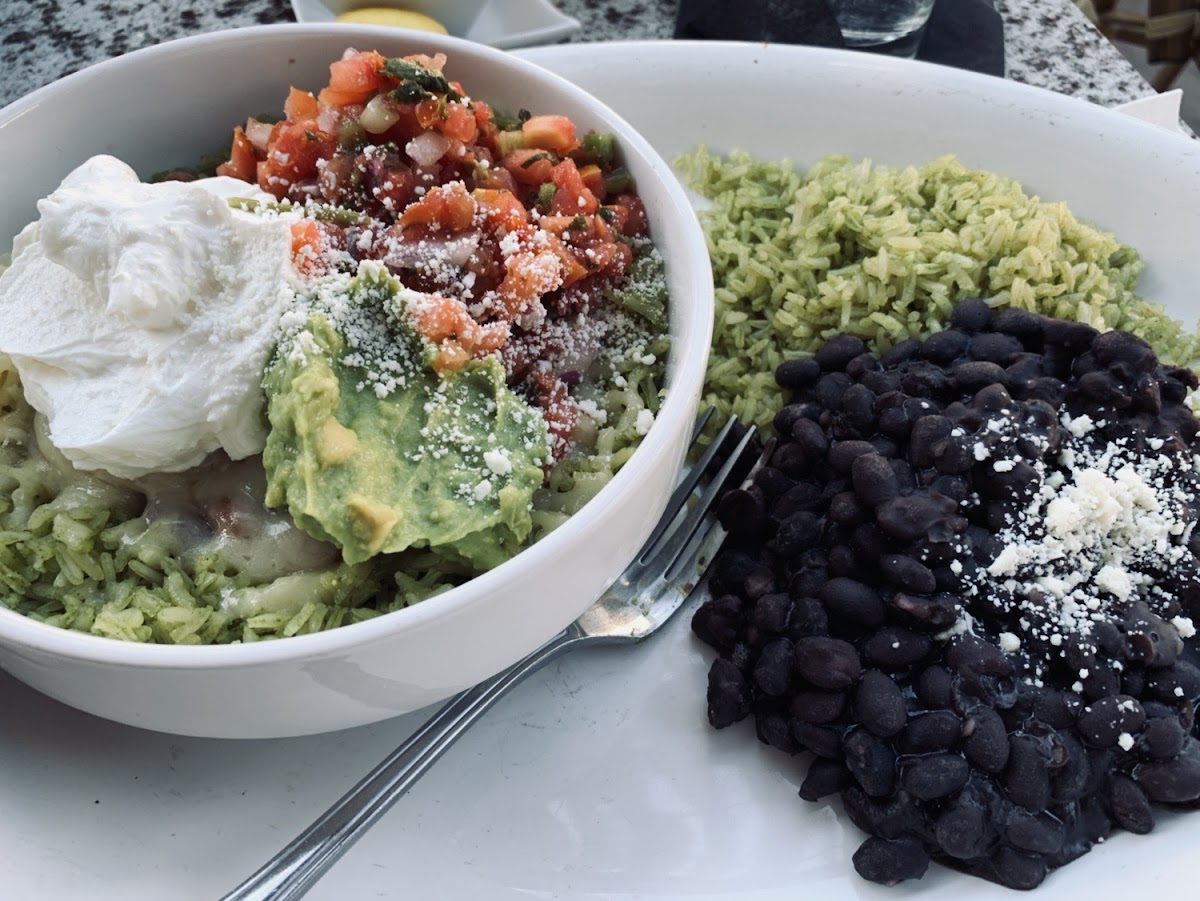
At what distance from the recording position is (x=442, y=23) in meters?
2.09

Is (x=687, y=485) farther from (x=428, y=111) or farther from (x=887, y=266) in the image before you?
(x=428, y=111)

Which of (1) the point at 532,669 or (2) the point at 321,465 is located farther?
(1) the point at 532,669

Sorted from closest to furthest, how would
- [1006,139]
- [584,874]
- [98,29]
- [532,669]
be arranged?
1. [584,874]
2. [532,669]
3. [1006,139]
4. [98,29]

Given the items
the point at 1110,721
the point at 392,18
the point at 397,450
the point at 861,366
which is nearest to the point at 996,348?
the point at 861,366

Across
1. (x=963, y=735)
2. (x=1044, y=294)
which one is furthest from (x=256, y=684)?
(x=1044, y=294)

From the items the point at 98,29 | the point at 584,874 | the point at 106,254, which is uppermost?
the point at 106,254

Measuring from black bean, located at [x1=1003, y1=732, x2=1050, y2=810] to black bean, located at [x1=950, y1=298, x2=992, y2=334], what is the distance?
1.87 feet

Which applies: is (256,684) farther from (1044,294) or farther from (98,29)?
(98,29)

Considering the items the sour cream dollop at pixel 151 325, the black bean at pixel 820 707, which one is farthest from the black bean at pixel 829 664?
the sour cream dollop at pixel 151 325

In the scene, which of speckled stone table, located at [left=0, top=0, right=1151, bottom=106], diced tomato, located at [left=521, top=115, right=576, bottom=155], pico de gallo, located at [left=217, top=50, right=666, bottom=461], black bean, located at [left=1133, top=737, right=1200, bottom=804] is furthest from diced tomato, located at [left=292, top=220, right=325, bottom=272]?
speckled stone table, located at [left=0, top=0, right=1151, bottom=106]

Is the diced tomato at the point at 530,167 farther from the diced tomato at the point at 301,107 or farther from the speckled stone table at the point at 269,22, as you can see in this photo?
the speckled stone table at the point at 269,22

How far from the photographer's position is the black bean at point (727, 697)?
1193 mm

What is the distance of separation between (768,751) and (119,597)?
0.73m

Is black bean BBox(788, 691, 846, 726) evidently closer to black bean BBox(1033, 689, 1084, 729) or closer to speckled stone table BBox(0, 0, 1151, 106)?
black bean BBox(1033, 689, 1084, 729)
